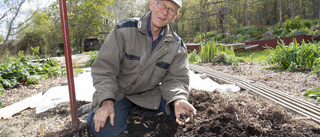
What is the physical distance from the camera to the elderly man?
1.65 metres

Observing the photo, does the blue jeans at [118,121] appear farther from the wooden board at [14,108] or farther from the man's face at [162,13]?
the wooden board at [14,108]

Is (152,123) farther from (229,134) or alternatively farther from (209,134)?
(229,134)

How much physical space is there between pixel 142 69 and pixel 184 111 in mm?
512

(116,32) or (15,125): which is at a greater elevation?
(116,32)

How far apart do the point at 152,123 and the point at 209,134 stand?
20.4 inches

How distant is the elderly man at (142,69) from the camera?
1.65 metres

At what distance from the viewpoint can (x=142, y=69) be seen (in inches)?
72.0

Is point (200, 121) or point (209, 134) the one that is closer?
point (209, 134)

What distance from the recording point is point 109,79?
1665mm

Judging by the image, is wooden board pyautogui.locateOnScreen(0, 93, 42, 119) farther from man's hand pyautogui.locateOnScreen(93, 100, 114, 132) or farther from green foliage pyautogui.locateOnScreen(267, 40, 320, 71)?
green foliage pyautogui.locateOnScreen(267, 40, 320, 71)

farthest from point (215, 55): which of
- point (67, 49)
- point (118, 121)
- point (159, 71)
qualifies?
point (67, 49)

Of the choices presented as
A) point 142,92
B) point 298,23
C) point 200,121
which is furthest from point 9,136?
point 298,23

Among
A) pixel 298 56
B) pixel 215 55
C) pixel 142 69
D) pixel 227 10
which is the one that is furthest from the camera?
pixel 227 10

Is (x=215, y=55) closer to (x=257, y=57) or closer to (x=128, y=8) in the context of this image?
(x=257, y=57)
